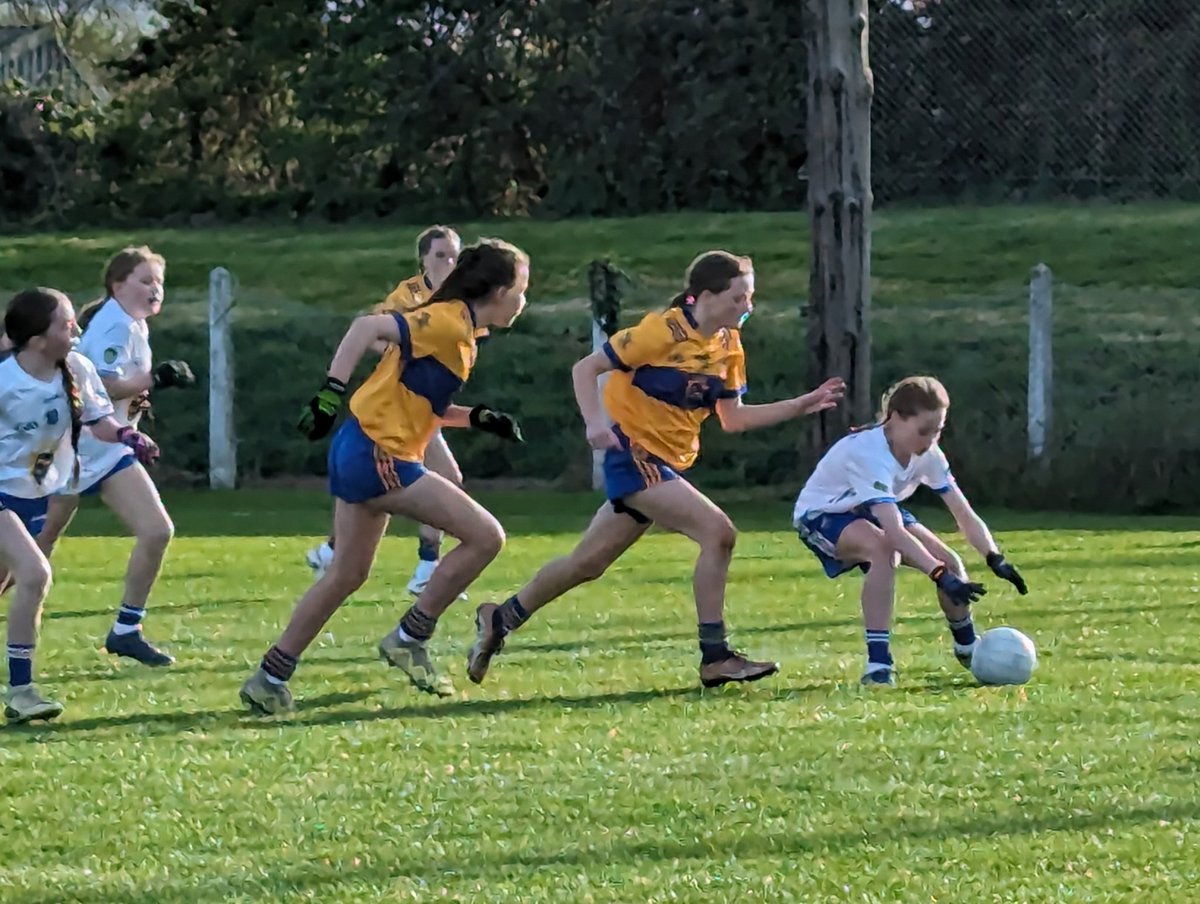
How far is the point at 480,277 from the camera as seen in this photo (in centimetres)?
762

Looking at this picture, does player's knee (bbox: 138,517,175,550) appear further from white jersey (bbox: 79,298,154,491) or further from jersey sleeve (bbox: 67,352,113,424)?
jersey sleeve (bbox: 67,352,113,424)

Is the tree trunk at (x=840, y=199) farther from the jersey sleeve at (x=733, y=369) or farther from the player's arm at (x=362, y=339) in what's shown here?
the player's arm at (x=362, y=339)

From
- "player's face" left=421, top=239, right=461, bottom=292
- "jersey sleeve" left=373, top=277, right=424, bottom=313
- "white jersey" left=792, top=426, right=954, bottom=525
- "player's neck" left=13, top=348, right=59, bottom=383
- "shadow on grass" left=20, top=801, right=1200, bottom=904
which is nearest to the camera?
"shadow on grass" left=20, top=801, right=1200, bottom=904

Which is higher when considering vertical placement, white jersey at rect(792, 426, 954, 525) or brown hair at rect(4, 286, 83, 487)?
brown hair at rect(4, 286, 83, 487)

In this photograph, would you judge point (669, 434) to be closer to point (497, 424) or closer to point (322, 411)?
point (497, 424)

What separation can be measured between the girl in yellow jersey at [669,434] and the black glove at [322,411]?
108 centimetres

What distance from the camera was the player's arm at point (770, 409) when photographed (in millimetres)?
8055

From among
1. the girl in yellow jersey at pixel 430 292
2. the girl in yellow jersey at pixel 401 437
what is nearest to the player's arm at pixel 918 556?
the girl in yellow jersey at pixel 401 437

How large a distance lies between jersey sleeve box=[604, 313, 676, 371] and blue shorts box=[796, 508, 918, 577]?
883mm

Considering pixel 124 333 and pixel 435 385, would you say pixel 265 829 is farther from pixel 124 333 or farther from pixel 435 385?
pixel 124 333

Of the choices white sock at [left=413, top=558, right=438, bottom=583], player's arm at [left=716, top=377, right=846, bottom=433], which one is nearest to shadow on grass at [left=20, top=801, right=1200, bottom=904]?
player's arm at [left=716, top=377, right=846, bottom=433]

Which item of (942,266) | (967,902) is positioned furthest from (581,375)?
(942,266)

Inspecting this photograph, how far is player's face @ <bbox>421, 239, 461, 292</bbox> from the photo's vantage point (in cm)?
1051

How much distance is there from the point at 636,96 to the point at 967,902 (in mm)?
24944
